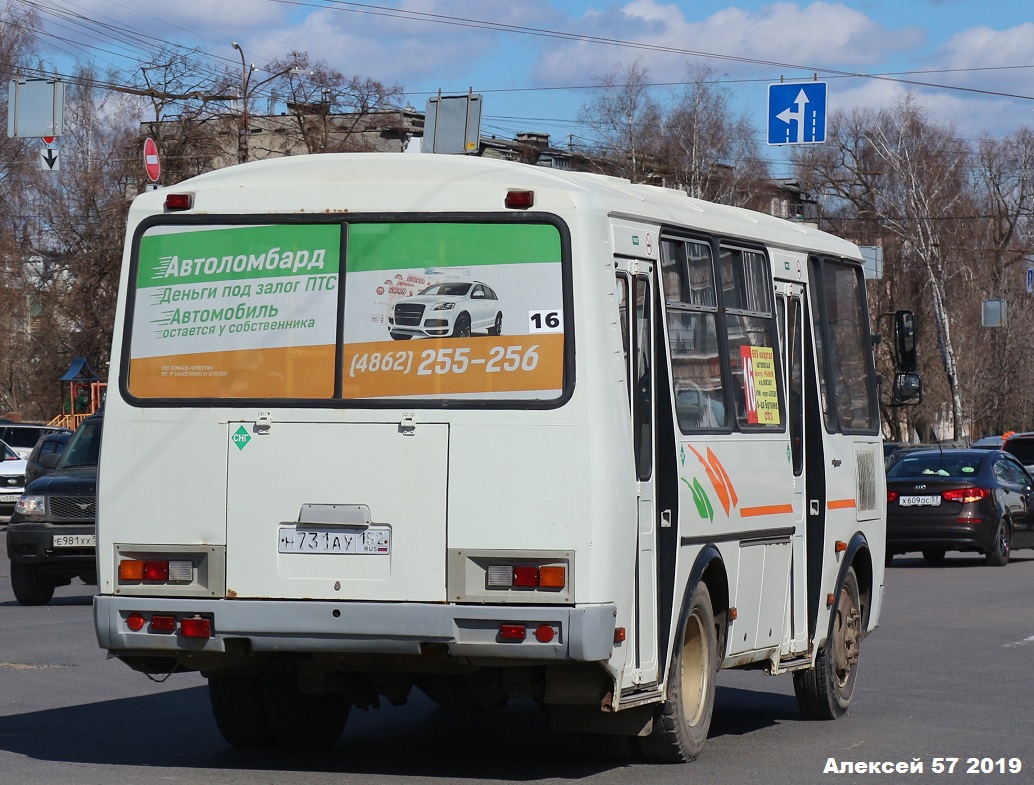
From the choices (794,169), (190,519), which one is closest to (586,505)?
(190,519)

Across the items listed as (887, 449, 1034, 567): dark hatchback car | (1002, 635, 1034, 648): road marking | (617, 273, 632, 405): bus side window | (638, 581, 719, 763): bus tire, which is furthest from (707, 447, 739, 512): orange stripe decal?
(887, 449, 1034, 567): dark hatchback car

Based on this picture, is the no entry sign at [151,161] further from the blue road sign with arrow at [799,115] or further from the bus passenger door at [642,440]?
the bus passenger door at [642,440]

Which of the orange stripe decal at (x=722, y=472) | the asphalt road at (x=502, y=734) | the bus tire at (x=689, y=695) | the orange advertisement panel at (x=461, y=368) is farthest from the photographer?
the orange stripe decal at (x=722, y=472)

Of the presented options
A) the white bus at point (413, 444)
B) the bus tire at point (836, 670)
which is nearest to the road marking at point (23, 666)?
the white bus at point (413, 444)

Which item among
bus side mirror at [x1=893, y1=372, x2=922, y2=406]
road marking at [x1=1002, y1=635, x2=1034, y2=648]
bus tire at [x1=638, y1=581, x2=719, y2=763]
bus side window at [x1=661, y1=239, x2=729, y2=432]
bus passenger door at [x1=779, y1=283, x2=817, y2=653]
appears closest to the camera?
bus tire at [x1=638, y1=581, x2=719, y2=763]

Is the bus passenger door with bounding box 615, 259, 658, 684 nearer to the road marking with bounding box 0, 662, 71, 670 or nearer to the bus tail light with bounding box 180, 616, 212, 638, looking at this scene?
the bus tail light with bounding box 180, 616, 212, 638

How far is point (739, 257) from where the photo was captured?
9.63 metres

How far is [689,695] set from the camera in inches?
346

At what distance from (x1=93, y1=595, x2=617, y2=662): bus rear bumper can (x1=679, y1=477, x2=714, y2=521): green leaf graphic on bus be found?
3.86 ft

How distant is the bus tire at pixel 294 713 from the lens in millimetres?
8938

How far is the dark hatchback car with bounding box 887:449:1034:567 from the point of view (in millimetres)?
24328

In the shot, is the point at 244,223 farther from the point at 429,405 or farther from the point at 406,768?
the point at 406,768

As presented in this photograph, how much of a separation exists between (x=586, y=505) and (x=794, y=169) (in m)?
64.6

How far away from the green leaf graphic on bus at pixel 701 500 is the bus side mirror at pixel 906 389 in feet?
11.0
